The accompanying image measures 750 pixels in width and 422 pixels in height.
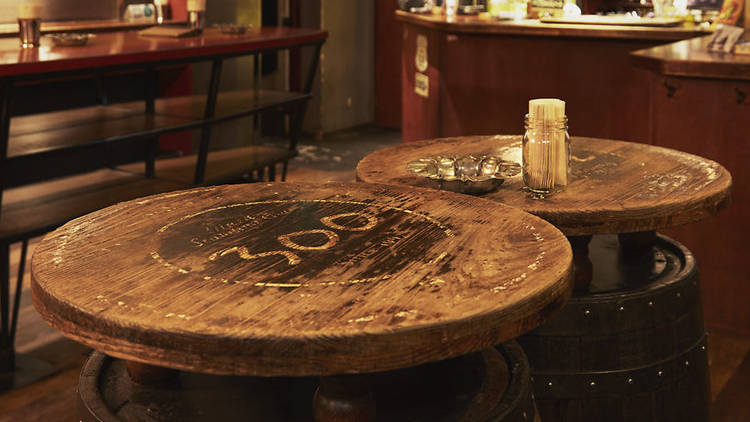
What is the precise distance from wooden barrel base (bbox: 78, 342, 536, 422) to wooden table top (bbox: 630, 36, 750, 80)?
212cm

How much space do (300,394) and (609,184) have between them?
930 mm

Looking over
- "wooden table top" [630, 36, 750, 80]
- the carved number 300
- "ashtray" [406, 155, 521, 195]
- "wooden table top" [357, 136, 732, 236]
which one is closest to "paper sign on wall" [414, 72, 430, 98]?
Result: "wooden table top" [630, 36, 750, 80]

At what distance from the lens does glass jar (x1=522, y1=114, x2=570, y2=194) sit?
1.96m

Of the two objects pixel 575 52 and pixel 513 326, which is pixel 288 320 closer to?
pixel 513 326

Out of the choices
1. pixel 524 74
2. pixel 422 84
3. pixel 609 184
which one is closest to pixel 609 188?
pixel 609 184

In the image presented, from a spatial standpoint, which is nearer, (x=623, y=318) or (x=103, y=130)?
(x=623, y=318)

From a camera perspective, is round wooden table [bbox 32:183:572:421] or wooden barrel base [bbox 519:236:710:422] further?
wooden barrel base [bbox 519:236:710:422]

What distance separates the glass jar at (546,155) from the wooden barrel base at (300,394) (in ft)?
1.58

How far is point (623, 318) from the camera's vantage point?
190 cm

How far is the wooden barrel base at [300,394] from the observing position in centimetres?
147

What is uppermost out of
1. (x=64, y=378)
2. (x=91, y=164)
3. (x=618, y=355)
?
(x=618, y=355)

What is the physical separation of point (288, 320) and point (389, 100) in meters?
7.83

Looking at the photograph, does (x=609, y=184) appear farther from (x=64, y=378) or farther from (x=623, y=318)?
(x=64, y=378)

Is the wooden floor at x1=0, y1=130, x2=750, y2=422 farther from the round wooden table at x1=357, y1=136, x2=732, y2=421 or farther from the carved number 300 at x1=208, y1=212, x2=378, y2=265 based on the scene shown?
the carved number 300 at x1=208, y1=212, x2=378, y2=265
